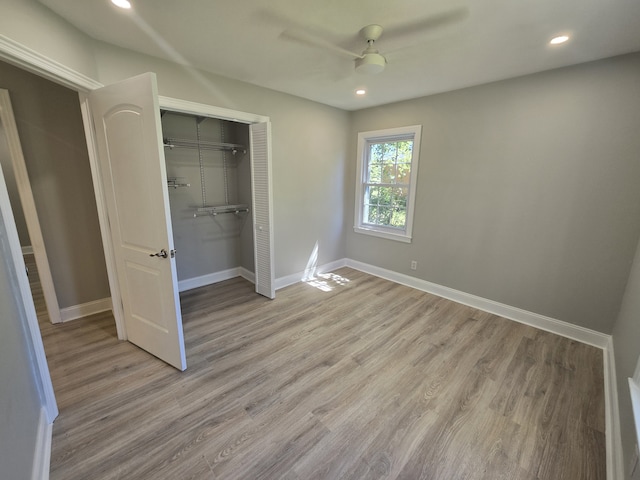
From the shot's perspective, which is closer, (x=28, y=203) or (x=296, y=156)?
(x=28, y=203)

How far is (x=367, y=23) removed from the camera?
178 centimetres

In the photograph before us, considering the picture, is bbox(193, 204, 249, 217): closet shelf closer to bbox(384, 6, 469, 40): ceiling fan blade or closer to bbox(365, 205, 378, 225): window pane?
bbox(365, 205, 378, 225): window pane

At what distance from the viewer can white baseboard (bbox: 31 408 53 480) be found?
4.25 ft

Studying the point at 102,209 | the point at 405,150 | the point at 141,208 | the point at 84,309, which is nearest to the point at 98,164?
the point at 102,209

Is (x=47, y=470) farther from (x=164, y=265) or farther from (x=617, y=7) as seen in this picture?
(x=617, y=7)

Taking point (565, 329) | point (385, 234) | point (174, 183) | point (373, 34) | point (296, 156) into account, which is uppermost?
point (373, 34)

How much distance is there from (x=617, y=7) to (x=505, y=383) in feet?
8.39

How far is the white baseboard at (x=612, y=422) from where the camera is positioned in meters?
1.38

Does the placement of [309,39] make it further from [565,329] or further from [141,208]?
[565,329]

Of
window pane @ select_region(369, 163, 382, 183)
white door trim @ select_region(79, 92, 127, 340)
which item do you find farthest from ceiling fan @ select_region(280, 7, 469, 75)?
window pane @ select_region(369, 163, 382, 183)

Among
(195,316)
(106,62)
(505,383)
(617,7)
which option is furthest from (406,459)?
(106,62)

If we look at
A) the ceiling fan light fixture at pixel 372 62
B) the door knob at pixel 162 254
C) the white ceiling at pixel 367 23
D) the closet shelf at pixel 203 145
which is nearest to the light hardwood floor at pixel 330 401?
the door knob at pixel 162 254

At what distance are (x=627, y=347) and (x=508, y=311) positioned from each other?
120 cm

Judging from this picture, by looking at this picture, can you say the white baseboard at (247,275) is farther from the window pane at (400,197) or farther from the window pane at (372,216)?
the window pane at (400,197)
